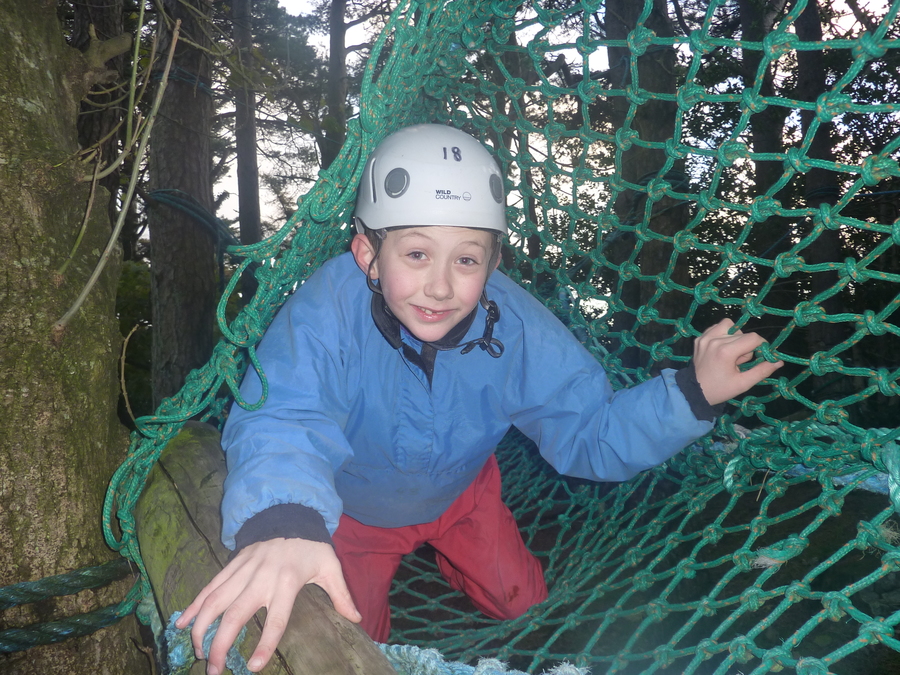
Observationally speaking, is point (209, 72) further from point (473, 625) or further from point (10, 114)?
point (473, 625)

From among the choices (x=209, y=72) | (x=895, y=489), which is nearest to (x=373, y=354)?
(x=895, y=489)

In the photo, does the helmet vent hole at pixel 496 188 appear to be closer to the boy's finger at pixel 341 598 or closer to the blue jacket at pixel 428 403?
the blue jacket at pixel 428 403

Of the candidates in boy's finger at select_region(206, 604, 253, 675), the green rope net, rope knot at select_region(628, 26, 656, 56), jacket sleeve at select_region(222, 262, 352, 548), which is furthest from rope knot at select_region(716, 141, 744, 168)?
boy's finger at select_region(206, 604, 253, 675)

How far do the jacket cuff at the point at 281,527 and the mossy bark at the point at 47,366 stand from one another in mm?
351

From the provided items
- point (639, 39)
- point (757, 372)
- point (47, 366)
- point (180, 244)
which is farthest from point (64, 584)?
point (180, 244)

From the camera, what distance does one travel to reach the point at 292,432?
4.32ft

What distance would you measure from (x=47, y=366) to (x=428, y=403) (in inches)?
34.2

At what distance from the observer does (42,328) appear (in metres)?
1.19

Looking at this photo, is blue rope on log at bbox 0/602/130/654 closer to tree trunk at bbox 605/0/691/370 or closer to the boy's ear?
the boy's ear

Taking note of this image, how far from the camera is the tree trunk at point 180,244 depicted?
3.49 meters

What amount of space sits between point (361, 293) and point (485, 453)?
24.5 inches

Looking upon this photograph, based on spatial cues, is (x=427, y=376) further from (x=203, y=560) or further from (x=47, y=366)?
(x=47, y=366)

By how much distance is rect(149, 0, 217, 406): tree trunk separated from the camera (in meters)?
3.49

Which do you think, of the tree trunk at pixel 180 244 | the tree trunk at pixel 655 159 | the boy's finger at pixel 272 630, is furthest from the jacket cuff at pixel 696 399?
the tree trunk at pixel 180 244
